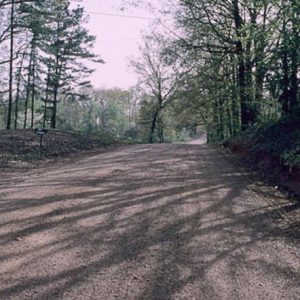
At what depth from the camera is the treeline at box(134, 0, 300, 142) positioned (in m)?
10.9

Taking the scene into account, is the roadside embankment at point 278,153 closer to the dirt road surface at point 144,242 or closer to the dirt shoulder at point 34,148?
the dirt road surface at point 144,242

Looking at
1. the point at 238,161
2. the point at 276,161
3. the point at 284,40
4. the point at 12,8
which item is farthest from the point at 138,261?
the point at 12,8

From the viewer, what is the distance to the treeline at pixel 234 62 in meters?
10.9

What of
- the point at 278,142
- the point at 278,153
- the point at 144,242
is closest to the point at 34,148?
the point at 278,142

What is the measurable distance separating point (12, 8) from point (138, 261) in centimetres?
2136

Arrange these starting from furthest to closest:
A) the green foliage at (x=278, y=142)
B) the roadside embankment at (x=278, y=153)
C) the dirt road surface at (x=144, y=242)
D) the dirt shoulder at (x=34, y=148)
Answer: the dirt shoulder at (x=34, y=148) → the green foliage at (x=278, y=142) → the roadside embankment at (x=278, y=153) → the dirt road surface at (x=144, y=242)

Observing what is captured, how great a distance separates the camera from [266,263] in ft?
13.5

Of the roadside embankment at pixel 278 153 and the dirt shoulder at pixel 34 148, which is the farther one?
the dirt shoulder at pixel 34 148

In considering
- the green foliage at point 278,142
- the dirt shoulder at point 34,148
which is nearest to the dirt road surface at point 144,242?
the green foliage at point 278,142

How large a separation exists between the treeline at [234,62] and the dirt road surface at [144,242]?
484cm

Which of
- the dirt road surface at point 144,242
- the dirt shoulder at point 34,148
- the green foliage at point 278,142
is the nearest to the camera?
the dirt road surface at point 144,242

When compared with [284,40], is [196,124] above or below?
below

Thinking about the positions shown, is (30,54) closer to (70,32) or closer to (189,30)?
(70,32)

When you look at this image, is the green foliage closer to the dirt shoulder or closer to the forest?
the forest
